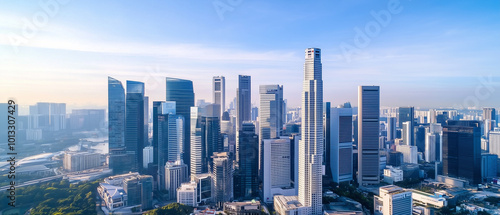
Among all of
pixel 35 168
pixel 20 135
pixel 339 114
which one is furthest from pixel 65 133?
pixel 339 114

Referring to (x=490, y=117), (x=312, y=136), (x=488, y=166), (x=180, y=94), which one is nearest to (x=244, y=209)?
(x=312, y=136)

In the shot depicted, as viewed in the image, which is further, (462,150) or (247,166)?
(462,150)

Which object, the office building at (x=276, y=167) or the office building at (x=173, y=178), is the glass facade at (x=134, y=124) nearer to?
the office building at (x=173, y=178)

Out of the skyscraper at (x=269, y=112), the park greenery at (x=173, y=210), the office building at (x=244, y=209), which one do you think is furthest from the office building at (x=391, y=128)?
the park greenery at (x=173, y=210)

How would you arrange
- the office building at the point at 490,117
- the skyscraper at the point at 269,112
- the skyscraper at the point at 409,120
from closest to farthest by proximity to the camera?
1. the skyscraper at the point at 269,112
2. the office building at the point at 490,117
3. the skyscraper at the point at 409,120

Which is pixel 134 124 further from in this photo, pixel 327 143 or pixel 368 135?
pixel 368 135

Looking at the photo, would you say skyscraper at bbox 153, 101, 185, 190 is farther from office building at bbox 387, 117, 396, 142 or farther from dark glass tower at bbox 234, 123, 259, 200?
office building at bbox 387, 117, 396, 142
